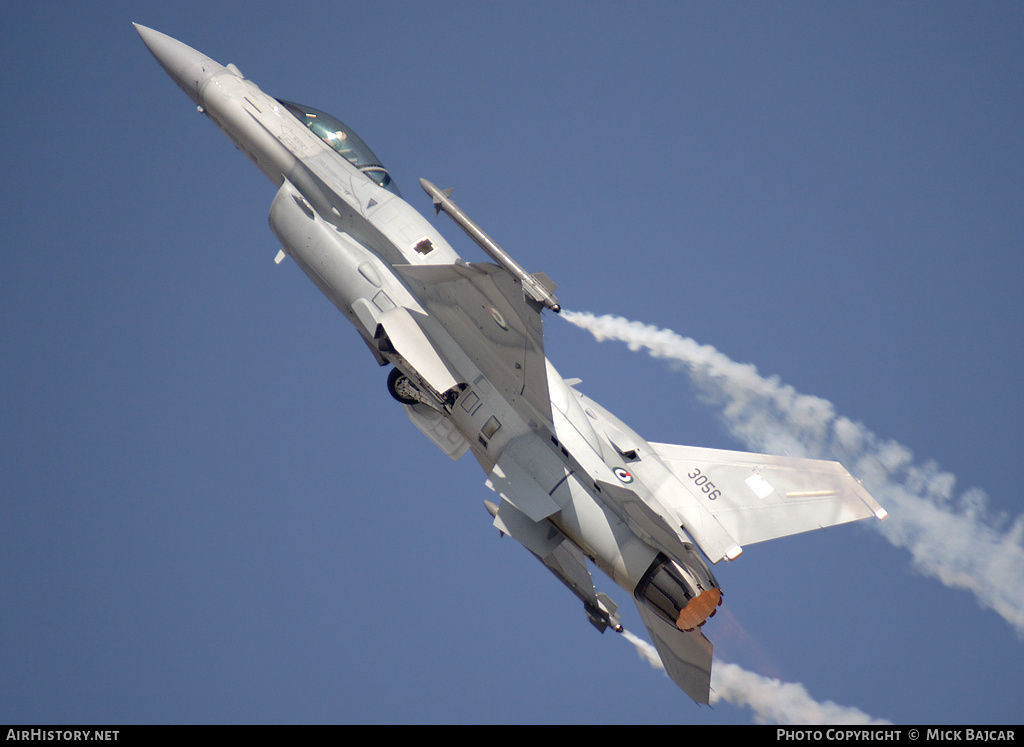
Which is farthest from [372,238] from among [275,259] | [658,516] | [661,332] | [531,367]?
[658,516]

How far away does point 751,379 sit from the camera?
1485 centimetres

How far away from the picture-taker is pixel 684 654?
12.9m

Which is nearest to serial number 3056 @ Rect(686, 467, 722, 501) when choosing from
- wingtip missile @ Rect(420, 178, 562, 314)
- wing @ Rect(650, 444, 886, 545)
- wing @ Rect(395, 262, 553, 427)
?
wing @ Rect(650, 444, 886, 545)

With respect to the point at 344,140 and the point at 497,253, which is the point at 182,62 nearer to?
the point at 344,140

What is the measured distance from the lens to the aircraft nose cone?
54.2 feet

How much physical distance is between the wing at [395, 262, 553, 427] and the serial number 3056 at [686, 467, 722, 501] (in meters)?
2.44

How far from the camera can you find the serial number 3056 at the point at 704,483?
1326 centimetres

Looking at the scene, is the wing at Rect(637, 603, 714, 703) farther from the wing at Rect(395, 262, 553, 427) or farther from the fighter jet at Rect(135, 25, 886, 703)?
the wing at Rect(395, 262, 553, 427)

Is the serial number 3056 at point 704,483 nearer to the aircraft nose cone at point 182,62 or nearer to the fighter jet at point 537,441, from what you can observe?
the fighter jet at point 537,441

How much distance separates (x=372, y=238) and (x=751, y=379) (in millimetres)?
6690

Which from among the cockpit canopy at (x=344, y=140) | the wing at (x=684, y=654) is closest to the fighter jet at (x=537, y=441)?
the wing at (x=684, y=654)

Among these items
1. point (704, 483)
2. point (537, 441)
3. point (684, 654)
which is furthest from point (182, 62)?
point (684, 654)

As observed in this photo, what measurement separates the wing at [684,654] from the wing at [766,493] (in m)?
1.56
